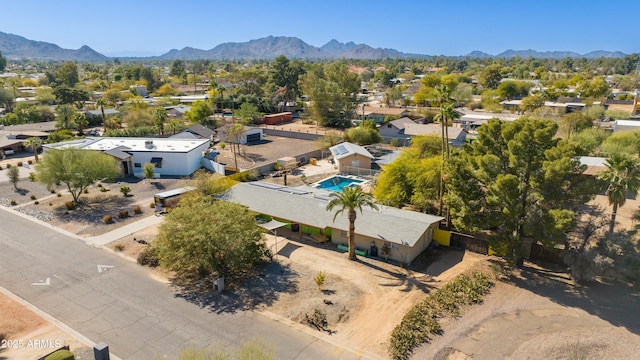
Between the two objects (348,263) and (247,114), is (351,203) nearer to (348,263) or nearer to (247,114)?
(348,263)

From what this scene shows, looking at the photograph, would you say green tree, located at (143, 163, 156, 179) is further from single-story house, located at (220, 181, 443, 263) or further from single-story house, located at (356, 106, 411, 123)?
single-story house, located at (356, 106, 411, 123)

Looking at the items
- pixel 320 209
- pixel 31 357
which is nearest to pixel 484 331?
pixel 320 209

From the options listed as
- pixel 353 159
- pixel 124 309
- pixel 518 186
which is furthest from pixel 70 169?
pixel 518 186

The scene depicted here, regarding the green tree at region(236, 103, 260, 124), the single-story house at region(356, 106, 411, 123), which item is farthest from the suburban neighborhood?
the single-story house at region(356, 106, 411, 123)

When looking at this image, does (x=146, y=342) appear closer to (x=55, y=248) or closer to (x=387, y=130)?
(x=55, y=248)

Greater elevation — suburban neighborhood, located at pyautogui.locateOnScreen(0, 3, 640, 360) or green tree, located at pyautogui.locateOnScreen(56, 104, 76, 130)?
green tree, located at pyautogui.locateOnScreen(56, 104, 76, 130)
